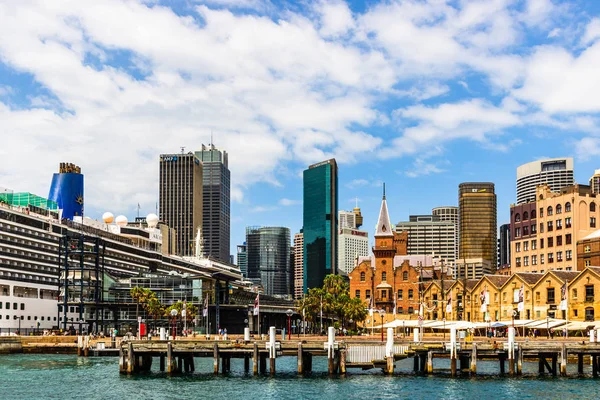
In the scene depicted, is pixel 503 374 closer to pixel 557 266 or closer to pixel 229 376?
pixel 229 376

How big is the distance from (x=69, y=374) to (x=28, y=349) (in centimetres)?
4389

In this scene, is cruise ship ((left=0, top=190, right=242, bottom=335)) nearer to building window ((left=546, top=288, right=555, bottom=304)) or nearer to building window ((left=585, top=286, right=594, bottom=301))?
building window ((left=546, top=288, right=555, bottom=304))

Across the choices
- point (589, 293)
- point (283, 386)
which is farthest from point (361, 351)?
point (589, 293)

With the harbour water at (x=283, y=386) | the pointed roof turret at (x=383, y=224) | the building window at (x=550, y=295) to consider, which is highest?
the pointed roof turret at (x=383, y=224)

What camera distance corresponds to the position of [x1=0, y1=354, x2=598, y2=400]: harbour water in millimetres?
70750

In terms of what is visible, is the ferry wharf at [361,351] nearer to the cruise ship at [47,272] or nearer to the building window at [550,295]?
the building window at [550,295]

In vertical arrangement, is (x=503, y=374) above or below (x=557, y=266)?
below

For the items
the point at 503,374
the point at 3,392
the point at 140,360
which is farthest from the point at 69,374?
the point at 503,374

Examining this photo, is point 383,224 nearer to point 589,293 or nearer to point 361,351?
point 589,293

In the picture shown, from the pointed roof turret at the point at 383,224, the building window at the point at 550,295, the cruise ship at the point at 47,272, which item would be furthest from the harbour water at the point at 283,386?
the pointed roof turret at the point at 383,224

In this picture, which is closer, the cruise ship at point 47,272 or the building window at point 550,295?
the building window at point 550,295

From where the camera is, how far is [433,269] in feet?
609

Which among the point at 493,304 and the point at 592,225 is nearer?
the point at 493,304

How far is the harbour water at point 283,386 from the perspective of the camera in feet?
232
